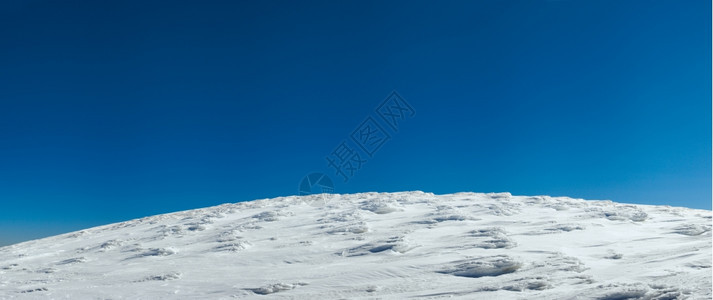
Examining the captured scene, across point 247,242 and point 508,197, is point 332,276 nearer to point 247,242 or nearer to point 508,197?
point 247,242

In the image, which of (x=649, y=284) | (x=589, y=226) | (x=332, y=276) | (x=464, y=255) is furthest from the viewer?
(x=589, y=226)

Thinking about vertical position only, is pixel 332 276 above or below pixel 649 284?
above

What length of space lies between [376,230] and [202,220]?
9.64 meters

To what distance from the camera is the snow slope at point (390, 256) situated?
10195mm

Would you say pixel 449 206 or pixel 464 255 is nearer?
pixel 464 255

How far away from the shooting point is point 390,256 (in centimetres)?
1376

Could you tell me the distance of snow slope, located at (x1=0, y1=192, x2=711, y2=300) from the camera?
10195mm

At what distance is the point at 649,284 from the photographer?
8.69 metres

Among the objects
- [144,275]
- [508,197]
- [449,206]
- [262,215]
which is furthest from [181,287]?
[508,197]

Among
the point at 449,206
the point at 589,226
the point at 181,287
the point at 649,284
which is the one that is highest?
the point at 449,206

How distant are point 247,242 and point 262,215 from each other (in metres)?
5.58

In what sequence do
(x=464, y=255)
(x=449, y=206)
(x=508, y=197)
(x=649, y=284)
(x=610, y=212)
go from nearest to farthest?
(x=649, y=284), (x=464, y=255), (x=610, y=212), (x=449, y=206), (x=508, y=197)

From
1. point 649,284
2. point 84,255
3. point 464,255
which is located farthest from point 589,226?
point 84,255

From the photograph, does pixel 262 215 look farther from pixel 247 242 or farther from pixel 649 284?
pixel 649 284
